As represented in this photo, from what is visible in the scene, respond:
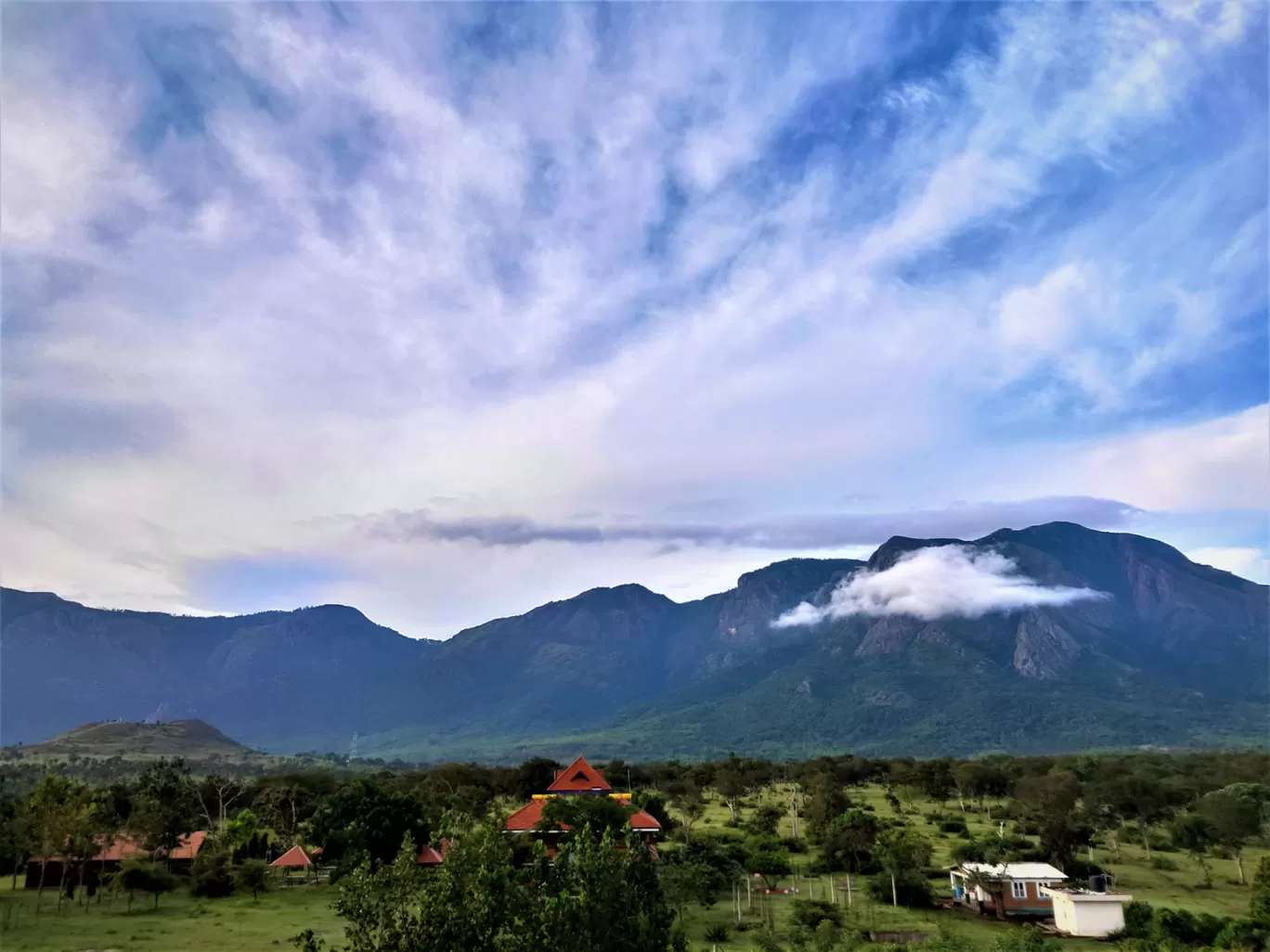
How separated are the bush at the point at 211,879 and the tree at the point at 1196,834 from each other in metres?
58.9

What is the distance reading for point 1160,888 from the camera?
1874 inches

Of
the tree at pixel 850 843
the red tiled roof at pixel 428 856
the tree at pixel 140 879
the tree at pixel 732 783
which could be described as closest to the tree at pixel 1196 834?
the tree at pixel 850 843

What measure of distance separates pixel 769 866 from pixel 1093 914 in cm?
1638

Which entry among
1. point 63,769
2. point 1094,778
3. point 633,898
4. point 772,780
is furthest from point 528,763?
point 63,769

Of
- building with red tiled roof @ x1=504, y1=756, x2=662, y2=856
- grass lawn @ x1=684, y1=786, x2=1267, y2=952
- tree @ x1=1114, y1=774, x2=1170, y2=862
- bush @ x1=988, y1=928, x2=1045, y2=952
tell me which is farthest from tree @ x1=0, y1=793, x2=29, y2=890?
tree @ x1=1114, y1=774, x2=1170, y2=862


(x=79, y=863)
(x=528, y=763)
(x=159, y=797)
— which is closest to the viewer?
(x=79, y=863)

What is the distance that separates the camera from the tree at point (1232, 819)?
177ft

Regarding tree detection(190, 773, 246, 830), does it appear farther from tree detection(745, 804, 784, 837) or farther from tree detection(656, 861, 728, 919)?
tree detection(656, 861, 728, 919)

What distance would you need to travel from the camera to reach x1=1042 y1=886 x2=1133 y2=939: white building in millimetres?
37906

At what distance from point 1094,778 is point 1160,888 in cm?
3568

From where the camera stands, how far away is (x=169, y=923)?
1470 inches

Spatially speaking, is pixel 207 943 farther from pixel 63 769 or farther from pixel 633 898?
pixel 63 769

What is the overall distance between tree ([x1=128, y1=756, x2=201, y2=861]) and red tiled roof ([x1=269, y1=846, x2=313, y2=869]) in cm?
696

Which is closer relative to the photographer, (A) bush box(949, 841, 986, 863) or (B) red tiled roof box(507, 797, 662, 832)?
(A) bush box(949, 841, 986, 863)
